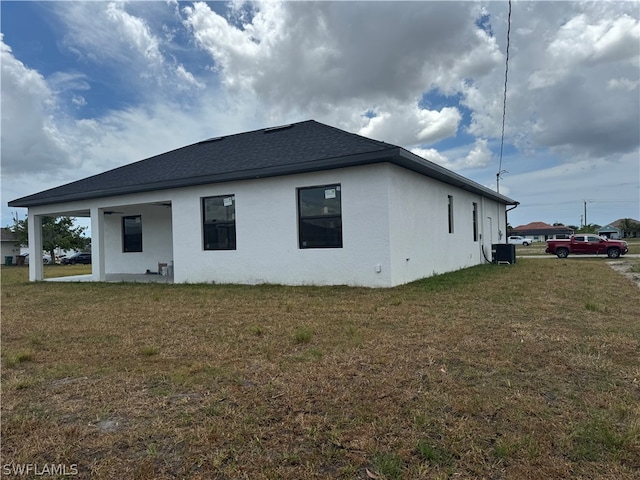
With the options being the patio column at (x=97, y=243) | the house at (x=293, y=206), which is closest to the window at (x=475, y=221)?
the house at (x=293, y=206)

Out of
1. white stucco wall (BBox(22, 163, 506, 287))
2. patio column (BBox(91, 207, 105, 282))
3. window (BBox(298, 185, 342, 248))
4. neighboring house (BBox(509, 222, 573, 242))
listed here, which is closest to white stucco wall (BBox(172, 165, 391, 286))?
white stucco wall (BBox(22, 163, 506, 287))

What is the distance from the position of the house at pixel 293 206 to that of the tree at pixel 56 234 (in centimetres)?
2647

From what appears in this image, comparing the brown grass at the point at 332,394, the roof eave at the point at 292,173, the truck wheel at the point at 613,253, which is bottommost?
the brown grass at the point at 332,394

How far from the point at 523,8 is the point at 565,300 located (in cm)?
641

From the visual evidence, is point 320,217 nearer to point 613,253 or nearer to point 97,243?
point 97,243

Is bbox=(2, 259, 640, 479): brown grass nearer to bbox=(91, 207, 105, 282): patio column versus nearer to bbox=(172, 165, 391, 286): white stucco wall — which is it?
bbox=(172, 165, 391, 286): white stucco wall

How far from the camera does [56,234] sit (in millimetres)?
37531

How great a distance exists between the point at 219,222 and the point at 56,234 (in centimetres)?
3400

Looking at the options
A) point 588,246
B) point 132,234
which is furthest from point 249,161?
point 588,246

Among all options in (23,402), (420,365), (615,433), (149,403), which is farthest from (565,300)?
(23,402)

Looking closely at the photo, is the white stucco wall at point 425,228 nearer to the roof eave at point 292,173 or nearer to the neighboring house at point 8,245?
the roof eave at point 292,173

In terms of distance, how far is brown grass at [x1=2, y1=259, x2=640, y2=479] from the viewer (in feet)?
7.36

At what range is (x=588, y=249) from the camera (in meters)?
23.0

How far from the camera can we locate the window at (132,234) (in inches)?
645
